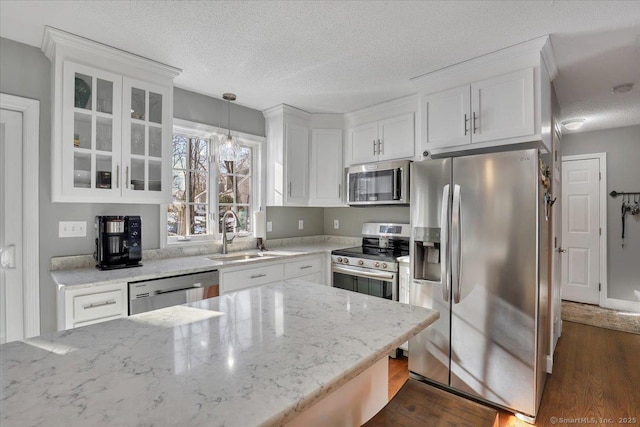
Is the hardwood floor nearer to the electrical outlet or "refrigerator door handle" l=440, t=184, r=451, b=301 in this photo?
"refrigerator door handle" l=440, t=184, r=451, b=301

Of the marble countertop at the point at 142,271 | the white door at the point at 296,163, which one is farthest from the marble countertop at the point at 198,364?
the white door at the point at 296,163

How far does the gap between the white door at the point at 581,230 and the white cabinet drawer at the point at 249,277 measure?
4066 mm

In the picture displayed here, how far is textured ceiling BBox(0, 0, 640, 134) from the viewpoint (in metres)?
1.76

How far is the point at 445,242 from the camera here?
7.33 feet

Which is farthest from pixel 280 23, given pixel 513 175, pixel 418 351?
pixel 418 351

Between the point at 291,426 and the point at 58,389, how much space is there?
583 mm

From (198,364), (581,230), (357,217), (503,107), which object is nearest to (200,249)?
(357,217)

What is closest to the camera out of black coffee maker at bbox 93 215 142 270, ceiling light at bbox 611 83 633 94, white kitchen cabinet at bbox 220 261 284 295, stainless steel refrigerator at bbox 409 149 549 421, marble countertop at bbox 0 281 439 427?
marble countertop at bbox 0 281 439 427

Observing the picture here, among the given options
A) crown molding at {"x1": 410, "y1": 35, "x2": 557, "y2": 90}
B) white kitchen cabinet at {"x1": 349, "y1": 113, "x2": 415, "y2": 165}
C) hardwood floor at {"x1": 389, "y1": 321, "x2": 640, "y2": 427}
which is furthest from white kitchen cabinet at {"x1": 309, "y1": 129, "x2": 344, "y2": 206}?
hardwood floor at {"x1": 389, "y1": 321, "x2": 640, "y2": 427}

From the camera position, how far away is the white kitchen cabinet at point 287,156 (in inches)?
134

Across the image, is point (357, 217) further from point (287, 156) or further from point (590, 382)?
point (590, 382)

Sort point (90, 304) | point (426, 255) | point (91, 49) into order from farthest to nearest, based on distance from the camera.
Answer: point (426, 255), point (91, 49), point (90, 304)

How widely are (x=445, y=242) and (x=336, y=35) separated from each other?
1543mm

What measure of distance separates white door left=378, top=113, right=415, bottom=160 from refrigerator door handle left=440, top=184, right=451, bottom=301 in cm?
94
